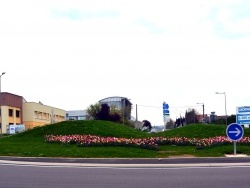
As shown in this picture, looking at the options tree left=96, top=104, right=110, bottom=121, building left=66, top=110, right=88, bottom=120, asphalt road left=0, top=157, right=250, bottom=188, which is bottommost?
asphalt road left=0, top=157, right=250, bottom=188

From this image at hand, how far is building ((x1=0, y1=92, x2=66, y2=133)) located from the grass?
4659 cm

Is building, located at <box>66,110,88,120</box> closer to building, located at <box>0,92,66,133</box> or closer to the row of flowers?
building, located at <box>0,92,66,133</box>

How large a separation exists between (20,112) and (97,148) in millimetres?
75597

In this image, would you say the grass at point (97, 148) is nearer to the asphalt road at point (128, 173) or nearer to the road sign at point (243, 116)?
the asphalt road at point (128, 173)

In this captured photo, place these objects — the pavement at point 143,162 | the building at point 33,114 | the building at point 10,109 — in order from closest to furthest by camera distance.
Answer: the pavement at point 143,162
the building at point 10,109
the building at point 33,114

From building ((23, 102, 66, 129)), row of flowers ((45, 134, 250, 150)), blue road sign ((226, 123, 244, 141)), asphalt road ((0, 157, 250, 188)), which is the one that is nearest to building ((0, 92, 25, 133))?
building ((23, 102, 66, 129))

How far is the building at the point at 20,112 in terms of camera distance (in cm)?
8500

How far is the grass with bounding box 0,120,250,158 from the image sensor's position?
64.0ft

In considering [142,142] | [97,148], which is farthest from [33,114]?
Result: [97,148]

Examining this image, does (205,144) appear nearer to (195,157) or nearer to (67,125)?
(195,157)

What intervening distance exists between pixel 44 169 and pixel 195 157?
6057mm

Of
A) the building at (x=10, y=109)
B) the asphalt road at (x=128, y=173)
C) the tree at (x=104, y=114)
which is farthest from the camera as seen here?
the building at (x=10, y=109)

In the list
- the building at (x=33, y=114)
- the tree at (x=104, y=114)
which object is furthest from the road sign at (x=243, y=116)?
the building at (x=33, y=114)

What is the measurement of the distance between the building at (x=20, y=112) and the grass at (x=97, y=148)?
4659 cm
